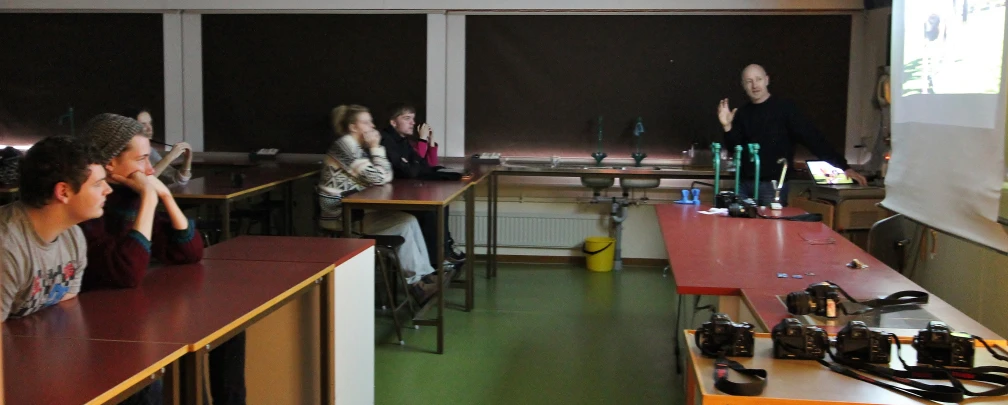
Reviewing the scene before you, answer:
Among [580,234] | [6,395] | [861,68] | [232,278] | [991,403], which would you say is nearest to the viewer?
[6,395]

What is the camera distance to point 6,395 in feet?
4.99

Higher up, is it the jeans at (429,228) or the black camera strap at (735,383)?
the black camera strap at (735,383)

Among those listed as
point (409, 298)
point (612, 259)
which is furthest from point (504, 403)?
point (612, 259)

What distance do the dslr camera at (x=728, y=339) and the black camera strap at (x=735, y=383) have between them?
2 centimetres

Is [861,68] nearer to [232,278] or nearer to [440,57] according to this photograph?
[440,57]

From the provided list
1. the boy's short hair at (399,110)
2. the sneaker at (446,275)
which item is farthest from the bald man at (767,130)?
the boy's short hair at (399,110)

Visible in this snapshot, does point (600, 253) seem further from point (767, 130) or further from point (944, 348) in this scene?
point (944, 348)

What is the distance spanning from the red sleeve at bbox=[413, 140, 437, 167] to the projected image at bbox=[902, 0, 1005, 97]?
3.89 metres

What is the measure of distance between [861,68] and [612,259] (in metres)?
2.31

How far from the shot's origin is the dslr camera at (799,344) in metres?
1.85

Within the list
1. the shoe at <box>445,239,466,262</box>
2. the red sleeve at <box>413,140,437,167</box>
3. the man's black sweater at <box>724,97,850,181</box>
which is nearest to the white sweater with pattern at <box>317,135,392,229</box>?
the shoe at <box>445,239,466,262</box>

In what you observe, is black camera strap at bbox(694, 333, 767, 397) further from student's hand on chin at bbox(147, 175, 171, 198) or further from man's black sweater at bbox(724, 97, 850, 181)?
man's black sweater at bbox(724, 97, 850, 181)

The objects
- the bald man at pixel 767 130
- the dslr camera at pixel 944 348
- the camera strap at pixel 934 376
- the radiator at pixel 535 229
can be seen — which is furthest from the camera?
the radiator at pixel 535 229

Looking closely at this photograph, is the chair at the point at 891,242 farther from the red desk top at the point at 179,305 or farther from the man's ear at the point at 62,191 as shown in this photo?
the man's ear at the point at 62,191
